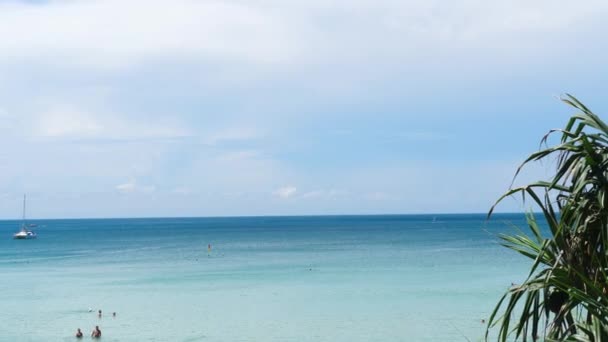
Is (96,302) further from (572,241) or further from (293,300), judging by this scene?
(572,241)

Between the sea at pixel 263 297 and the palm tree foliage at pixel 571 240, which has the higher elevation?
the palm tree foliage at pixel 571 240

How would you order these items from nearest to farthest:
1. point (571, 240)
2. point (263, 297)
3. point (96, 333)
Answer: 1. point (571, 240)
2. point (96, 333)
3. point (263, 297)

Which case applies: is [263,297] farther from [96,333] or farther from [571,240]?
[571,240]

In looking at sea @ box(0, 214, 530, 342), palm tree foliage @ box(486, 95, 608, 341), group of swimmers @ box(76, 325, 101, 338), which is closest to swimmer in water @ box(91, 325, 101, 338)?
group of swimmers @ box(76, 325, 101, 338)

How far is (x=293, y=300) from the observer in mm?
35438

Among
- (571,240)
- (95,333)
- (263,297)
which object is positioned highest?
(571,240)

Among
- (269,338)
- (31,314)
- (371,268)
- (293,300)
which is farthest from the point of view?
(371,268)

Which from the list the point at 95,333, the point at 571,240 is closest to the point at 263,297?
the point at 95,333

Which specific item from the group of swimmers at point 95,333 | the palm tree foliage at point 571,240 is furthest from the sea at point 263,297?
the palm tree foliage at point 571,240

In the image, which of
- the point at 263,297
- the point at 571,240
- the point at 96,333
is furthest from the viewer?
the point at 263,297

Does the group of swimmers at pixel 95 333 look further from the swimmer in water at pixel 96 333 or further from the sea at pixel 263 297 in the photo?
the sea at pixel 263 297

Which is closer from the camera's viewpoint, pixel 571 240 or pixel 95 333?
pixel 571 240

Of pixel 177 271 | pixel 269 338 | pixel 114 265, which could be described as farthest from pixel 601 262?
pixel 114 265

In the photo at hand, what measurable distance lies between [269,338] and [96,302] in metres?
13.8
